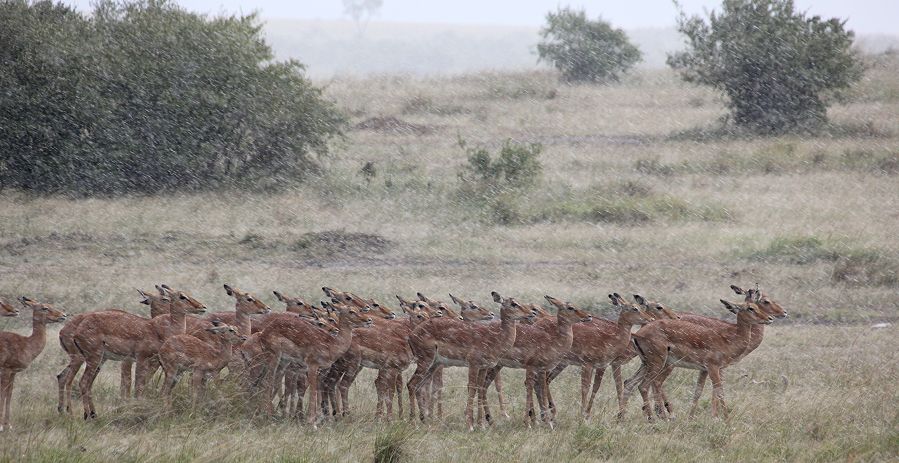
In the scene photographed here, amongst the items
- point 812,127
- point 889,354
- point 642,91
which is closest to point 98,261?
point 889,354

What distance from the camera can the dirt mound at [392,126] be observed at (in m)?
35.2

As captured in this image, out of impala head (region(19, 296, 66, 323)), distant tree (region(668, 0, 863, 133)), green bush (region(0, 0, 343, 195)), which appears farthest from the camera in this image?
distant tree (region(668, 0, 863, 133))

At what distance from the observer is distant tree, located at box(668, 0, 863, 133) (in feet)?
108

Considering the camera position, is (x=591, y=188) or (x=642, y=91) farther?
(x=642, y=91)

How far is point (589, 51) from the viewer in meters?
46.8

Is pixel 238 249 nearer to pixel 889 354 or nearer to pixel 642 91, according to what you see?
pixel 889 354

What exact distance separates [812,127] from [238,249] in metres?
19.2

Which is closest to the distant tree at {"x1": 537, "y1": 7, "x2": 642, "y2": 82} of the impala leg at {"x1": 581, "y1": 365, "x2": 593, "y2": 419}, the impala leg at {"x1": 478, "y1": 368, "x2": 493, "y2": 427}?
the impala leg at {"x1": 478, "y1": 368, "x2": 493, "y2": 427}

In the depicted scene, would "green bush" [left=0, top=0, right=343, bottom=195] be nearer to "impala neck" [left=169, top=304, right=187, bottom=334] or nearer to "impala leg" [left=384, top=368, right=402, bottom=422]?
"impala neck" [left=169, top=304, right=187, bottom=334]

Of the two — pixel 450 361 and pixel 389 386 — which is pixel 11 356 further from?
pixel 450 361

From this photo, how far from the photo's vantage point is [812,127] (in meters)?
32.8

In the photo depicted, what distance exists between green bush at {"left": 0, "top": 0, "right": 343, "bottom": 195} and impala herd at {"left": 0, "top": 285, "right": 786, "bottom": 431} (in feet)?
55.3

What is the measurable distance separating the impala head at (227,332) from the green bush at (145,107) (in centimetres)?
1740

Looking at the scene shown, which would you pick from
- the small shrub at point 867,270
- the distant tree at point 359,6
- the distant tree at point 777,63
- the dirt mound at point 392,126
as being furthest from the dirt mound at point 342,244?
the distant tree at point 359,6
